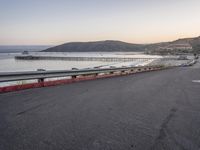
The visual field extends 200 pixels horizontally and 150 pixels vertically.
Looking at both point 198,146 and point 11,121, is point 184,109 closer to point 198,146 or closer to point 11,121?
point 198,146

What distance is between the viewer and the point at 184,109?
620 cm

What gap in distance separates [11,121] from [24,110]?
3.08ft

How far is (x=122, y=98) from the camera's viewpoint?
761 centimetres

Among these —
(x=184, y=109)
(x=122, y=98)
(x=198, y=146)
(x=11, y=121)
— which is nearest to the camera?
(x=198, y=146)

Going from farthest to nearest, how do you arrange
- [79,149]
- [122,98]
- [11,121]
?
[122,98] < [11,121] < [79,149]

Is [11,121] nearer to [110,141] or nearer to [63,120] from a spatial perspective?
[63,120]

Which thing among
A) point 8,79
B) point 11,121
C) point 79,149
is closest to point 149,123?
point 79,149

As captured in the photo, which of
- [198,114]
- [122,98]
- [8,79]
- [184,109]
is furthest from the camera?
[8,79]

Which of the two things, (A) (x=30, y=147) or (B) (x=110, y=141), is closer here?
(A) (x=30, y=147)

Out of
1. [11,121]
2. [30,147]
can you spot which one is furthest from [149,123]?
[11,121]

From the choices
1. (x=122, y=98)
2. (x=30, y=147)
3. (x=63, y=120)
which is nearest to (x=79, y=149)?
(x=30, y=147)

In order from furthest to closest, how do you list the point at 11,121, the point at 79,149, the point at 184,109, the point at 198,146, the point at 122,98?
the point at 122,98
the point at 184,109
the point at 11,121
the point at 198,146
the point at 79,149

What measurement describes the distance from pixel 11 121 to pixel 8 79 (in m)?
5.13

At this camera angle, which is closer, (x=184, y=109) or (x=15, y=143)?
(x=15, y=143)
